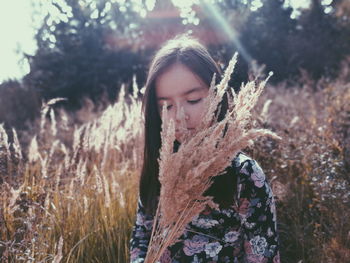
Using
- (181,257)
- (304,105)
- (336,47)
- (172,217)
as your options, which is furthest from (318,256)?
(336,47)

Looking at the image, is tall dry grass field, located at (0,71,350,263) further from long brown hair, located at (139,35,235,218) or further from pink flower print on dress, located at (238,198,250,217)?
pink flower print on dress, located at (238,198,250,217)

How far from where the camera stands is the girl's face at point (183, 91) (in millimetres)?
1836

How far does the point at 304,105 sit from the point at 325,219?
3.76 metres

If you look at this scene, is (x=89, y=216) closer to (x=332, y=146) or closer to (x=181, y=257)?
(x=181, y=257)

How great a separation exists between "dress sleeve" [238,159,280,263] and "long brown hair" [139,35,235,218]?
0.32ft

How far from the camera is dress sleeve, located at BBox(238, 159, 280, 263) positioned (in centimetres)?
164

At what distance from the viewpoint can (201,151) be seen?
44.1 inches

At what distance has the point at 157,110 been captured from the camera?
216cm

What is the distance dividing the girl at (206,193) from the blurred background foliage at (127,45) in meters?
7.89

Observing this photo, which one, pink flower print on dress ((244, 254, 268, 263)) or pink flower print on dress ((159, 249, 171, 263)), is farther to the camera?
pink flower print on dress ((159, 249, 171, 263))

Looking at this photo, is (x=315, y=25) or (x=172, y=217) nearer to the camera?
(x=172, y=217)

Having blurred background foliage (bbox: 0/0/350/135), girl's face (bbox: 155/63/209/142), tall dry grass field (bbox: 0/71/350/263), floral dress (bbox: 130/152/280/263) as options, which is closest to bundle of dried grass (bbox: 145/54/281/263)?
floral dress (bbox: 130/152/280/263)

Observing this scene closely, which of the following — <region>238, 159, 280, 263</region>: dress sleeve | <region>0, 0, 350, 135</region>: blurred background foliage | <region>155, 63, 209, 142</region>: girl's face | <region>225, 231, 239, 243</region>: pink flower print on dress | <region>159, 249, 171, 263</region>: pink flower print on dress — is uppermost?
<region>0, 0, 350, 135</region>: blurred background foliage

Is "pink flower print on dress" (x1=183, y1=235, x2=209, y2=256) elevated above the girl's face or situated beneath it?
situated beneath
